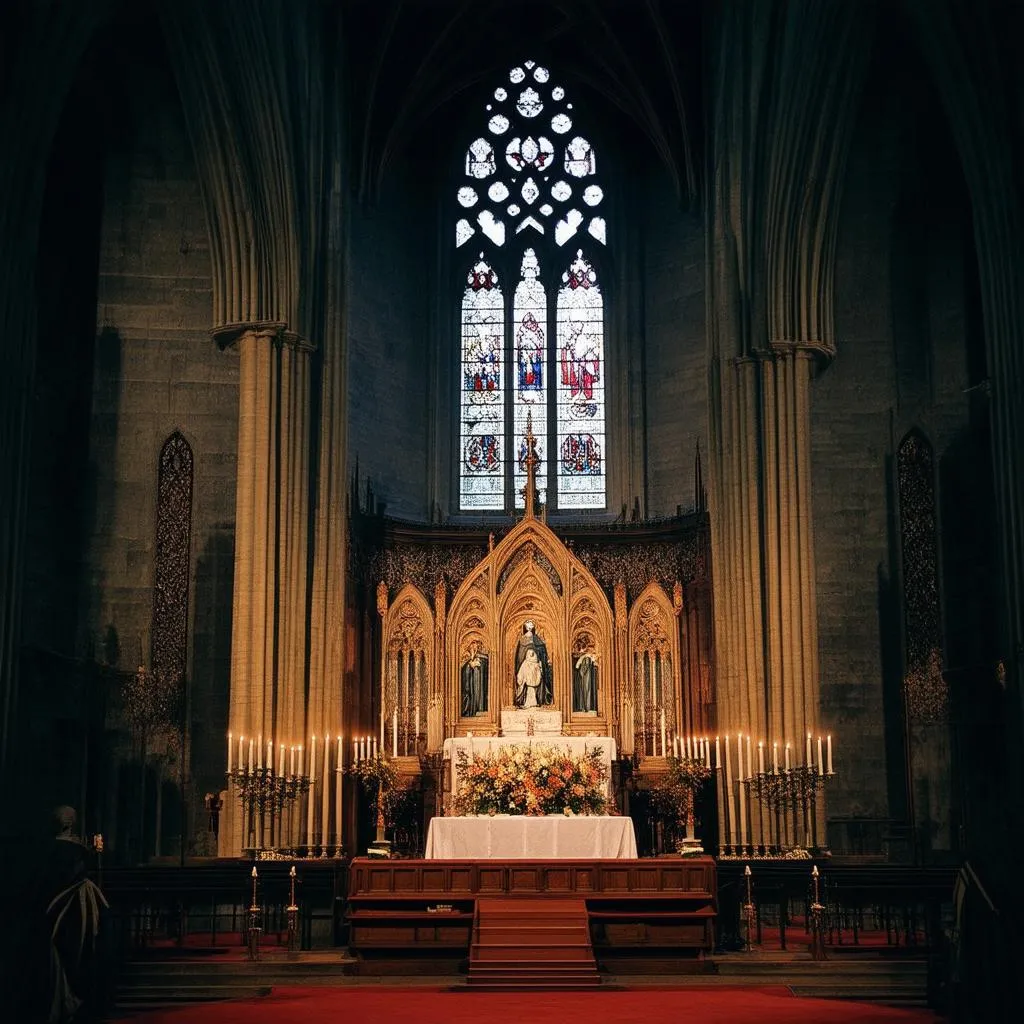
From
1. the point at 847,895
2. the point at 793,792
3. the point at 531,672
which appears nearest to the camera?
the point at 847,895

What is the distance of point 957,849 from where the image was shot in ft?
82.2

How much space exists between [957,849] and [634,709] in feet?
18.3

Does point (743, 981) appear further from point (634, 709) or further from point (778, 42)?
point (778, 42)

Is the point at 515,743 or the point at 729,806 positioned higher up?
the point at 515,743

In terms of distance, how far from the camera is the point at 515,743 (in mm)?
24609

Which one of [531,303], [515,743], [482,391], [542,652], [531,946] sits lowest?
[531,946]

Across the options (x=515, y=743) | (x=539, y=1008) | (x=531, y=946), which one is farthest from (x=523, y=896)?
(x=515, y=743)

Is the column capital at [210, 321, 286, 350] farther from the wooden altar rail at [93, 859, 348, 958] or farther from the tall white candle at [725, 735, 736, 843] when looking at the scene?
the tall white candle at [725, 735, 736, 843]

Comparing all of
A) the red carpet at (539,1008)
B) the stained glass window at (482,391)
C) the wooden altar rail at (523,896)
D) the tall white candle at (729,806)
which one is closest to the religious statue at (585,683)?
the tall white candle at (729,806)

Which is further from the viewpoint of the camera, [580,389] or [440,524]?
[580,389]

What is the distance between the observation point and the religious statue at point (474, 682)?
27.1 metres

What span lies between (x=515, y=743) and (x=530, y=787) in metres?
2.76

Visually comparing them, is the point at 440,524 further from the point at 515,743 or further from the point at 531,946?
the point at 531,946

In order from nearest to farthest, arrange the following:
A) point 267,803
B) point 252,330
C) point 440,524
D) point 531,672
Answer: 1. point 267,803
2. point 252,330
3. point 531,672
4. point 440,524
